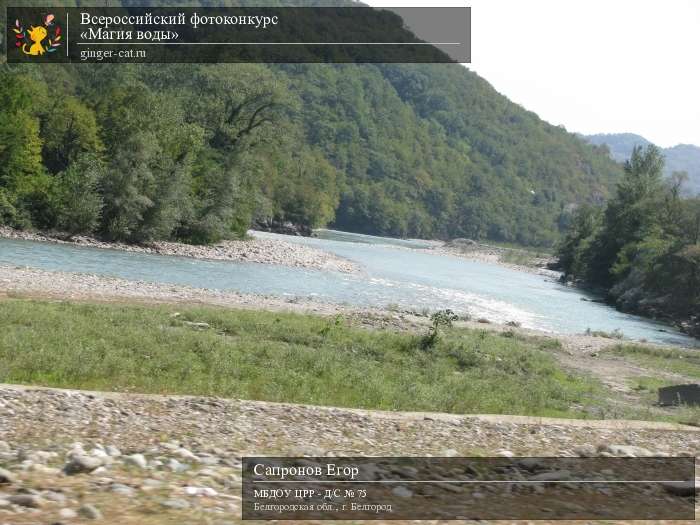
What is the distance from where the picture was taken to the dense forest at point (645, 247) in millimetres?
68438

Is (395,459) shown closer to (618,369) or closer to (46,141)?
(618,369)

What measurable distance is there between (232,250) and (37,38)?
30201mm

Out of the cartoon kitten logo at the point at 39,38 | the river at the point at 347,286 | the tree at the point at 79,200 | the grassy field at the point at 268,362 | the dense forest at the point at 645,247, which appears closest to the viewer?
the grassy field at the point at 268,362

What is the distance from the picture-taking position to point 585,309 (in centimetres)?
6341

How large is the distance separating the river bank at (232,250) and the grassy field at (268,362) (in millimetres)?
30720

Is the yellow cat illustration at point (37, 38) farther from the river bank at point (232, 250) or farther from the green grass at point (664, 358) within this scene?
the green grass at point (664, 358)

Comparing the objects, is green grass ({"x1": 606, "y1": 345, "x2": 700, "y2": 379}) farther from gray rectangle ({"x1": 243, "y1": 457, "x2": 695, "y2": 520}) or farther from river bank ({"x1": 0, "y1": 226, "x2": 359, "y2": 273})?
river bank ({"x1": 0, "y1": 226, "x2": 359, "y2": 273})

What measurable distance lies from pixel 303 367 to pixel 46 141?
53107 millimetres

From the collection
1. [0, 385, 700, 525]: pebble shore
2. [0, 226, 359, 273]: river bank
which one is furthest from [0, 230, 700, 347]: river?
[0, 385, 700, 525]: pebble shore

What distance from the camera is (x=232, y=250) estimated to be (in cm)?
6384

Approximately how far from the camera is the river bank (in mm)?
53159

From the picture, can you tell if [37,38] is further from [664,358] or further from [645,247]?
[645,247]

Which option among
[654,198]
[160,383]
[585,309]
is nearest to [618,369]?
[160,383]

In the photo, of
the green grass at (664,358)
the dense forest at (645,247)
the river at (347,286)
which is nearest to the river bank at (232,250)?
the river at (347,286)
